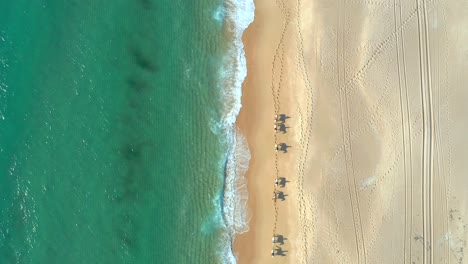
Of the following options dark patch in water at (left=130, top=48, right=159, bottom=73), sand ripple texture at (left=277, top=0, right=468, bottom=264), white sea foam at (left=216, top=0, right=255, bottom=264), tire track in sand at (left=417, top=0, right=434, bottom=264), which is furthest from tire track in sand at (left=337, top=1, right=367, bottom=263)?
dark patch in water at (left=130, top=48, right=159, bottom=73)

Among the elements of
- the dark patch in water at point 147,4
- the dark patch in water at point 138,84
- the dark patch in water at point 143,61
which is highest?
the dark patch in water at point 147,4

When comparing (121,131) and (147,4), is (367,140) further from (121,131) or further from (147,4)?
(147,4)

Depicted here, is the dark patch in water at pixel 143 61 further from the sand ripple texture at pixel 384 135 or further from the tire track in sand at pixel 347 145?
the tire track in sand at pixel 347 145

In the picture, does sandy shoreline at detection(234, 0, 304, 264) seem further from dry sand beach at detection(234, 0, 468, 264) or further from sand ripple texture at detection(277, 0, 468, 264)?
sand ripple texture at detection(277, 0, 468, 264)

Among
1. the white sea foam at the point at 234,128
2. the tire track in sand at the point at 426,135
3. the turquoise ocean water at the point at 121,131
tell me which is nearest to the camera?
the tire track in sand at the point at 426,135

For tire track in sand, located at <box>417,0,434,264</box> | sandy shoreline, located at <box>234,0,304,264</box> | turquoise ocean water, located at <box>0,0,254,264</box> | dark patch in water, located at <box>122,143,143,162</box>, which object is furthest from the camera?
dark patch in water, located at <box>122,143,143,162</box>

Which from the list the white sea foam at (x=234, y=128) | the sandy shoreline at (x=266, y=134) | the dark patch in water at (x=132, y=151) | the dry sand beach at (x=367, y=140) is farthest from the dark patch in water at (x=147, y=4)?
the dry sand beach at (x=367, y=140)

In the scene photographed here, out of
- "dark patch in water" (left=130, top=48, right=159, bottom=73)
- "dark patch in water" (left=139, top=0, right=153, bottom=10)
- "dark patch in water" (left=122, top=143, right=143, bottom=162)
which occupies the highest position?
"dark patch in water" (left=139, top=0, right=153, bottom=10)
